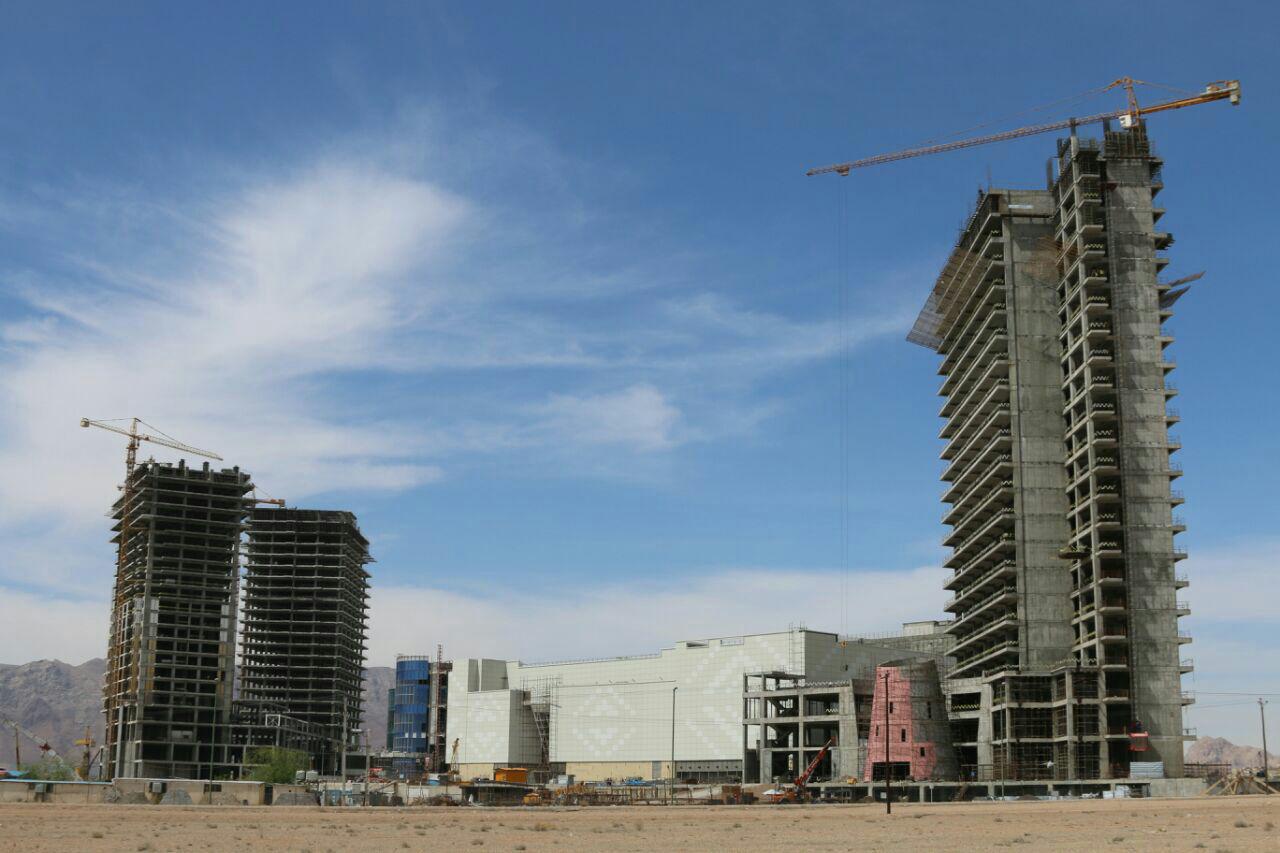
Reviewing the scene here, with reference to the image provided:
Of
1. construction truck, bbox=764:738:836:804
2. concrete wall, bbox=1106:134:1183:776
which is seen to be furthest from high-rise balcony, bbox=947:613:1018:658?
construction truck, bbox=764:738:836:804

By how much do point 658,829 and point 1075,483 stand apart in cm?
9774

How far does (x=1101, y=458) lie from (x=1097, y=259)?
22327 mm

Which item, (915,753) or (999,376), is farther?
(999,376)

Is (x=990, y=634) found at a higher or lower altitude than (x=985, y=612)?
lower

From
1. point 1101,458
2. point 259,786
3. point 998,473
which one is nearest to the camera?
point 259,786

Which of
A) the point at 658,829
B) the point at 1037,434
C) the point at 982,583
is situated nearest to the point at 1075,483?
the point at 1037,434

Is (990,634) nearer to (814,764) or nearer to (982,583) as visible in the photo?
(982,583)

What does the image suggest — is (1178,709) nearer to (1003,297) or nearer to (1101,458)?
(1101,458)

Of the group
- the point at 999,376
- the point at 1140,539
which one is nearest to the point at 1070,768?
the point at 1140,539

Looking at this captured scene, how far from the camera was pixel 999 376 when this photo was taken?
554ft

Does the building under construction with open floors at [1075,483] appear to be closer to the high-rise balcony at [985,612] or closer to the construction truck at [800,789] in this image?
the high-rise balcony at [985,612]

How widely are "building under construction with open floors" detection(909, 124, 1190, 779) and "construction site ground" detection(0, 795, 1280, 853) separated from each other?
157ft

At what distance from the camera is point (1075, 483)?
157375 millimetres

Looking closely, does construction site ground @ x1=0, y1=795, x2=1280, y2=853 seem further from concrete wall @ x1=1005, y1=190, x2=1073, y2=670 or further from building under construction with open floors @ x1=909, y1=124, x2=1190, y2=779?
concrete wall @ x1=1005, y1=190, x2=1073, y2=670
